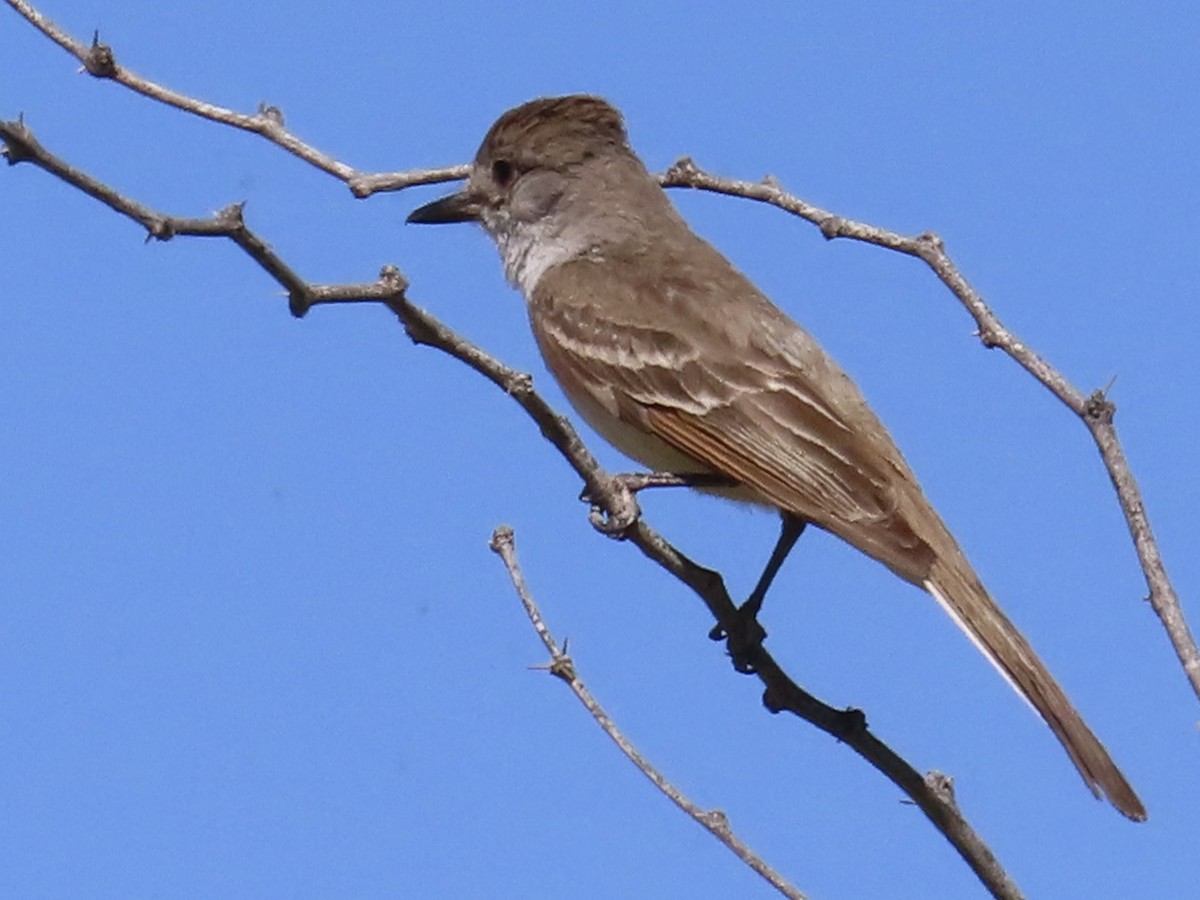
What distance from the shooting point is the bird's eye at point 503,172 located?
8359 millimetres

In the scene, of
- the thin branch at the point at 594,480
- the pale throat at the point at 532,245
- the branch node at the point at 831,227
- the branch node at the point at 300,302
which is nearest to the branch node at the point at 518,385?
the thin branch at the point at 594,480

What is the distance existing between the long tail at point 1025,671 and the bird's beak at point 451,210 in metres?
3.16

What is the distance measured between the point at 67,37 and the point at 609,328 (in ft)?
9.20

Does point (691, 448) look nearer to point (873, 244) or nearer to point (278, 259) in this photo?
point (873, 244)

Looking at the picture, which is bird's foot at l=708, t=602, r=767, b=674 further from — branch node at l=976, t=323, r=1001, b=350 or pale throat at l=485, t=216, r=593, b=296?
pale throat at l=485, t=216, r=593, b=296

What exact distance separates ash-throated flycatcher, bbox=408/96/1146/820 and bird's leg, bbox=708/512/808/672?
17 mm

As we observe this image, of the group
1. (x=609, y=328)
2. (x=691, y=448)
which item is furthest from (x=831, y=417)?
(x=609, y=328)

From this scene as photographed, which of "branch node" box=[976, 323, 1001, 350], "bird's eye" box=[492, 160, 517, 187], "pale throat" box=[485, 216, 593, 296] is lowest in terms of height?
"branch node" box=[976, 323, 1001, 350]

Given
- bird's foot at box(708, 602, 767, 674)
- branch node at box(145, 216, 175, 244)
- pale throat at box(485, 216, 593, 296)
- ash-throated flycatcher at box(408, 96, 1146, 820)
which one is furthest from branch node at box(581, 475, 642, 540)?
pale throat at box(485, 216, 593, 296)

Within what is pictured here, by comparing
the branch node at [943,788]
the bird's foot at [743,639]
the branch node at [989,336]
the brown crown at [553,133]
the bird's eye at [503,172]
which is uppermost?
the brown crown at [553,133]

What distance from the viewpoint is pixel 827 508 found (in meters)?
6.42

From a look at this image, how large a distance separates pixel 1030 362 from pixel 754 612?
186 centimetres

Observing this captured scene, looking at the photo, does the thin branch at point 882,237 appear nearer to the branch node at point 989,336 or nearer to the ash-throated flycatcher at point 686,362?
the branch node at point 989,336

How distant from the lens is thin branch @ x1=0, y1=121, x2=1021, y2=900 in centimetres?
385
